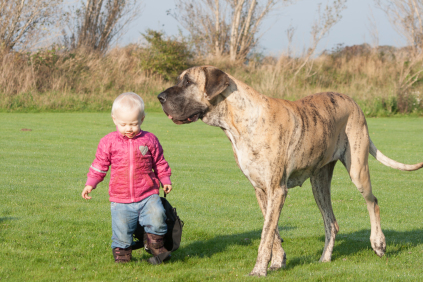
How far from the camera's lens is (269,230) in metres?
4.57

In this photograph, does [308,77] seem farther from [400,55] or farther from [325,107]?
[325,107]

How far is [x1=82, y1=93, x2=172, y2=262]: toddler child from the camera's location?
4.85 m

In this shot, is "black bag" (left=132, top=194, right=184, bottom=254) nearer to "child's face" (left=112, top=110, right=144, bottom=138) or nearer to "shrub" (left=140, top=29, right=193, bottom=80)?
"child's face" (left=112, top=110, right=144, bottom=138)

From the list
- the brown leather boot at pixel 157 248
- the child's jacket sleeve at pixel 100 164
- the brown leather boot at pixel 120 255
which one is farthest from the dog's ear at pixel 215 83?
the brown leather boot at pixel 120 255

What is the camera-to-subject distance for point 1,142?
14680 mm

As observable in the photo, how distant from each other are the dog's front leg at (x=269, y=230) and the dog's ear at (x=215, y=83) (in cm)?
103

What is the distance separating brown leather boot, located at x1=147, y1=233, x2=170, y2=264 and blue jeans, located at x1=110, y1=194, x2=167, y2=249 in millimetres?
68

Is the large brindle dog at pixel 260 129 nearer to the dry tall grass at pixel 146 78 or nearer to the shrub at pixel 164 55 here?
the dry tall grass at pixel 146 78

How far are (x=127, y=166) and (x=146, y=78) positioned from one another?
1069 inches

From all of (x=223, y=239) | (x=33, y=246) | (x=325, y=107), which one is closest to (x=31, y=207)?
(x=33, y=246)

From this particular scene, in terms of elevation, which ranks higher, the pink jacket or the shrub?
the shrub

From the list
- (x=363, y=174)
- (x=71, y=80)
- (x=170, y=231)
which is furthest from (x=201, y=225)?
(x=71, y=80)

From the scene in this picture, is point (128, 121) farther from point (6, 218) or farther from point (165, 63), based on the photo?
point (165, 63)

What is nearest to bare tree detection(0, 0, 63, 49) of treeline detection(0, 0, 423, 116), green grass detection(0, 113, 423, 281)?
treeline detection(0, 0, 423, 116)
